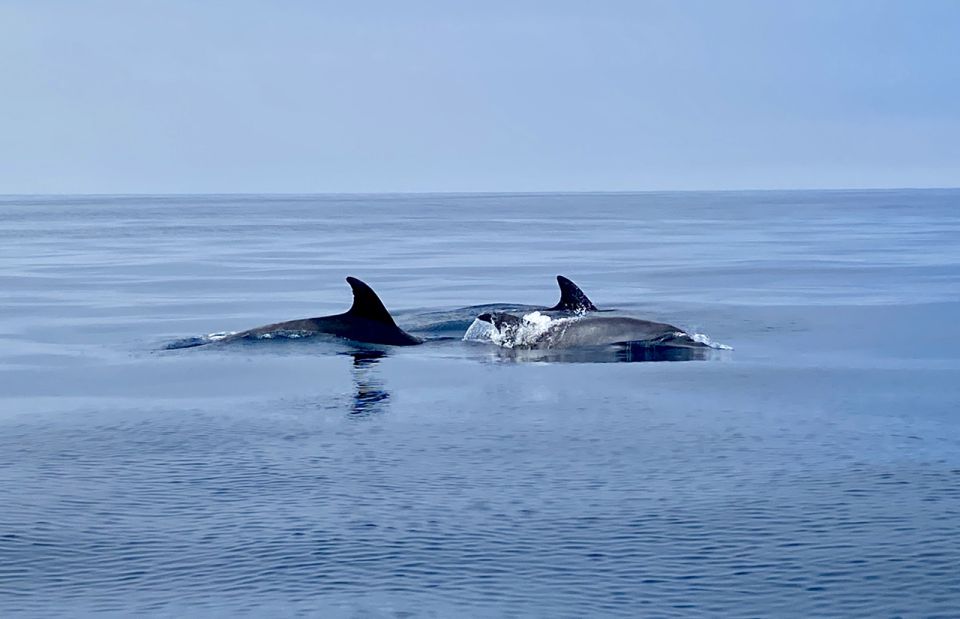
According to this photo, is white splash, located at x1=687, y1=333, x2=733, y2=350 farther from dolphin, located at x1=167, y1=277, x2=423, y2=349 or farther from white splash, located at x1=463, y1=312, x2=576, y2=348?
dolphin, located at x1=167, y1=277, x2=423, y2=349

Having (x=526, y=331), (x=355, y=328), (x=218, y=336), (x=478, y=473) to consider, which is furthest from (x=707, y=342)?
(x=478, y=473)

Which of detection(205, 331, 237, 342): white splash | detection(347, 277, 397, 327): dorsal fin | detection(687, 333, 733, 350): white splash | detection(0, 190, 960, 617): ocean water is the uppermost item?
detection(347, 277, 397, 327): dorsal fin

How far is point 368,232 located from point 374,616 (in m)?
74.7

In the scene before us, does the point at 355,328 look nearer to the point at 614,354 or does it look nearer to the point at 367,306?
the point at 367,306

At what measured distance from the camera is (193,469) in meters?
11.9

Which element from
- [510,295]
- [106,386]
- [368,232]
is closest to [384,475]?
[106,386]

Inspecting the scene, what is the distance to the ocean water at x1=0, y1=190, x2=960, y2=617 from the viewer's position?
28.5 feet

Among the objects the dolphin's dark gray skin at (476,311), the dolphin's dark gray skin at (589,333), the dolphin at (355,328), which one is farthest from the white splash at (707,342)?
the dolphin at (355,328)

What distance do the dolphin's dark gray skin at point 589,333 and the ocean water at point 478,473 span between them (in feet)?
1.91

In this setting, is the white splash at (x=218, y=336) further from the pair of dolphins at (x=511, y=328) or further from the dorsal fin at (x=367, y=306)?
the dorsal fin at (x=367, y=306)

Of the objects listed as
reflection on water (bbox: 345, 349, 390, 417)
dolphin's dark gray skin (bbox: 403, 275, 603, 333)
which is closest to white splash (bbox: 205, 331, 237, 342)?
reflection on water (bbox: 345, 349, 390, 417)

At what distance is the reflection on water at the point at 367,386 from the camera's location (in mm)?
14984

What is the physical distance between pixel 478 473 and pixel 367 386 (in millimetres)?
5175

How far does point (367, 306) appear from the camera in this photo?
2083 cm
